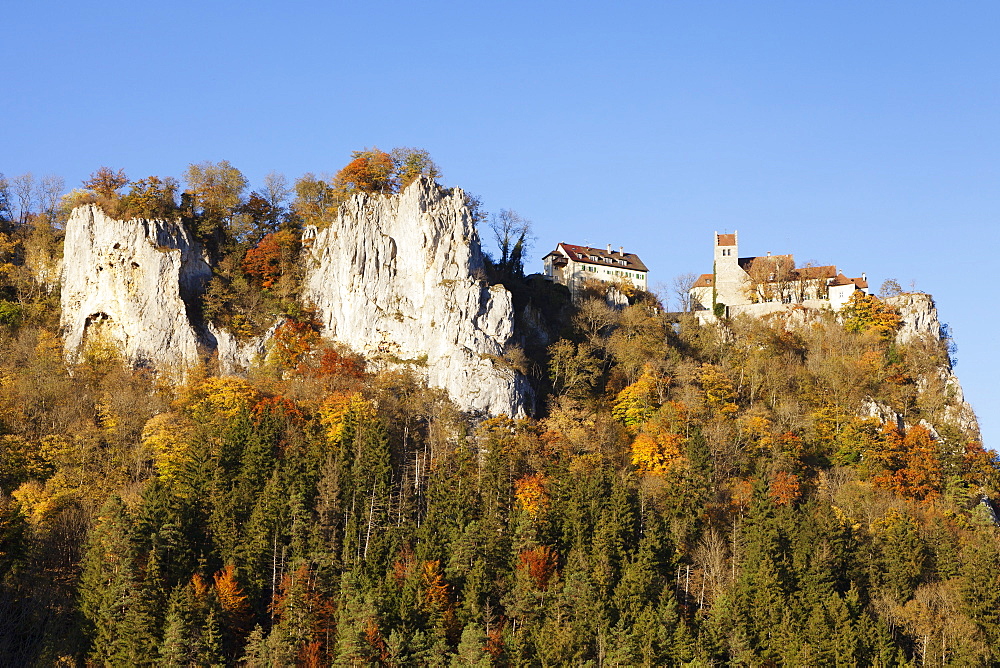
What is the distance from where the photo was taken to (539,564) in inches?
2249

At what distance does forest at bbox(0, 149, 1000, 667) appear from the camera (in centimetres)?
5350

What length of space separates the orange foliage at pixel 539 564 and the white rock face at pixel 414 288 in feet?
40.4

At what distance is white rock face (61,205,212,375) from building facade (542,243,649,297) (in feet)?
71.6

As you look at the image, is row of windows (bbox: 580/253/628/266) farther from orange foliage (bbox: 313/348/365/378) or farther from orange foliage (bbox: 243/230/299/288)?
orange foliage (bbox: 313/348/365/378)

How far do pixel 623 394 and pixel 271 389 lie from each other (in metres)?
18.3

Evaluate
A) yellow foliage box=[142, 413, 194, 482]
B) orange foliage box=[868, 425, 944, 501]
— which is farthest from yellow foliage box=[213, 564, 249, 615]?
orange foliage box=[868, 425, 944, 501]

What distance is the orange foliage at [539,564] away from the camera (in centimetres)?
5656

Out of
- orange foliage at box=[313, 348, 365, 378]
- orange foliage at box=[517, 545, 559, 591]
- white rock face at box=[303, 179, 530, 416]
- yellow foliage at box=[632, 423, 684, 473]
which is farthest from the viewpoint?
white rock face at box=[303, 179, 530, 416]

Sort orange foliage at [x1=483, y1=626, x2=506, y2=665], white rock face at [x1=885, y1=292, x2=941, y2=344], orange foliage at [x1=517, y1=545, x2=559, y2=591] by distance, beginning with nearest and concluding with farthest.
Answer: orange foliage at [x1=483, y1=626, x2=506, y2=665], orange foliage at [x1=517, y1=545, x2=559, y2=591], white rock face at [x1=885, y1=292, x2=941, y2=344]

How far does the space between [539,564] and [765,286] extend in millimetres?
37319

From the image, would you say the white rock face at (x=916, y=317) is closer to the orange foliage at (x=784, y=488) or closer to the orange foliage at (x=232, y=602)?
the orange foliage at (x=784, y=488)

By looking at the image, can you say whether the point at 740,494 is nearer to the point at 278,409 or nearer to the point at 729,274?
the point at 278,409

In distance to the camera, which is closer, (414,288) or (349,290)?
(414,288)

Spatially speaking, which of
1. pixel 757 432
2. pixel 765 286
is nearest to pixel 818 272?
pixel 765 286
